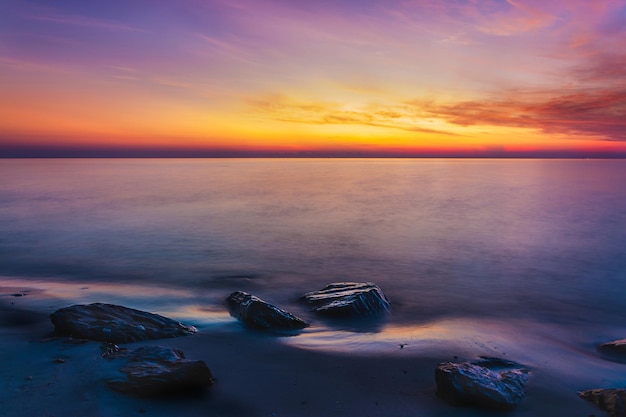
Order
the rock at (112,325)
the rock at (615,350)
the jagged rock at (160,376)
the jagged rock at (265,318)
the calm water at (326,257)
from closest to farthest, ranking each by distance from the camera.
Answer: the jagged rock at (160,376) < the rock at (112,325) < the rock at (615,350) < the jagged rock at (265,318) < the calm water at (326,257)

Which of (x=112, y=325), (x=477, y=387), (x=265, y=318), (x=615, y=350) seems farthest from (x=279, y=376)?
(x=615, y=350)

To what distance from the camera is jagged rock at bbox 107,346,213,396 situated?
4.55 metres

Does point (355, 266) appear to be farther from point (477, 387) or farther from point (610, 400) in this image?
point (610, 400)

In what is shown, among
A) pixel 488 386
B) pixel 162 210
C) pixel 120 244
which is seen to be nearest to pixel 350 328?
pixel 488 386

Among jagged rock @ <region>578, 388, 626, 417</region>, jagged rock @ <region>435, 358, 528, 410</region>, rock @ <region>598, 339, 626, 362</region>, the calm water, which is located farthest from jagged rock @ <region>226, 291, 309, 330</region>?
rock @ <region>598, 339, 626, 362</region>

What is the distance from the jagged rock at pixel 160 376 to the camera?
455cm

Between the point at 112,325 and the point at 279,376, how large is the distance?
2526mm

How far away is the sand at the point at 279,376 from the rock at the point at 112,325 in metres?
0.17

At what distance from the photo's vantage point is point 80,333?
5.88 m

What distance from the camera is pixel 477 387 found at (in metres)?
4.75

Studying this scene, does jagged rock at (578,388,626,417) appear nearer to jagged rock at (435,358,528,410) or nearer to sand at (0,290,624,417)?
sand at (0,290,624,417)

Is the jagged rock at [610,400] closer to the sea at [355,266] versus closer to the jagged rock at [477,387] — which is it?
the jagged rock at [477,387]

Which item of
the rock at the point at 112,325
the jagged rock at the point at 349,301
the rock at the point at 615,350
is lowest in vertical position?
the rock at the point at 615,350

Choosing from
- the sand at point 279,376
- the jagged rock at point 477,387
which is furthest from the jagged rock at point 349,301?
the jagged rock at point 477,387
